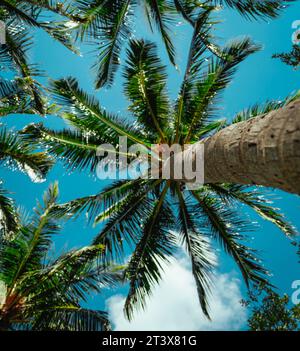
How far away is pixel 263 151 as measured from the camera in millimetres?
2512

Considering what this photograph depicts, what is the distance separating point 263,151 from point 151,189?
4.79 metres

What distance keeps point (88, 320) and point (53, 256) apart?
5.31 ft

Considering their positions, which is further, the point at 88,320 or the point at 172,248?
the point at 172,248

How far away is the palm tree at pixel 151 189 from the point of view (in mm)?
6969

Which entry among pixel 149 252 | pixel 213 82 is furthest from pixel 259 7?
pixel 149 252

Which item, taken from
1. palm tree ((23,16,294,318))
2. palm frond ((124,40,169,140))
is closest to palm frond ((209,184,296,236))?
palm tree ((23,16,294,318))

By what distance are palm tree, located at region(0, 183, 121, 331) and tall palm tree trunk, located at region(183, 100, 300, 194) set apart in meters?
3.71

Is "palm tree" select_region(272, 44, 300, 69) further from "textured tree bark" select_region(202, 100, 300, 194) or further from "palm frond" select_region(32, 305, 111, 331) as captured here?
"palm frond" select_region(32, 305, 111, 331)

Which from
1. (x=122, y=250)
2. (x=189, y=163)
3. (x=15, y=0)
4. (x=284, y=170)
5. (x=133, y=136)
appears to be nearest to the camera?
(x=284, y=170)

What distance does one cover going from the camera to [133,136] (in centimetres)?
755

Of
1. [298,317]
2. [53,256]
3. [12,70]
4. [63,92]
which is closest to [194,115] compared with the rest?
[63,92]

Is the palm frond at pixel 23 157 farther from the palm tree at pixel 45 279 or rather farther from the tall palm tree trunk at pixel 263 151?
the tall palm tree trunk at pixel 263 151

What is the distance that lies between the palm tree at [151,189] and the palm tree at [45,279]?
609 millimetres

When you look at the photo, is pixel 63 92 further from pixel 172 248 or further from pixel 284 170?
pixel 284 170
